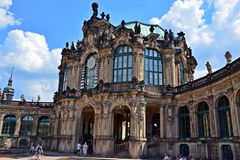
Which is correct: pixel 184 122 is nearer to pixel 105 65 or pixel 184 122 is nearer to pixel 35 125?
pixel 105 65

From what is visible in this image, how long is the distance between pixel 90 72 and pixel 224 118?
17.6 metres

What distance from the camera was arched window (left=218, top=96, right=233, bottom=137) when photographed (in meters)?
19.9

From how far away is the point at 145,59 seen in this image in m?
28.8

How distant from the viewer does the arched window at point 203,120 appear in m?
23.0

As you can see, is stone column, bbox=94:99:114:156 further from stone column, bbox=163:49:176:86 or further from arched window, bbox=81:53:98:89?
stone column, bbox=163:49:176:86

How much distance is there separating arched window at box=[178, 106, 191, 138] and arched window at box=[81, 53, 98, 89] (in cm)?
1126

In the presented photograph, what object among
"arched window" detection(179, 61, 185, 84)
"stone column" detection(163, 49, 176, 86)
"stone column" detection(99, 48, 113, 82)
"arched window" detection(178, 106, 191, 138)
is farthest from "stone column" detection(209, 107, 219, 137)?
"stone column" detection(99, 48, 113, 82)

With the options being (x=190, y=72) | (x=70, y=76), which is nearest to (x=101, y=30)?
(x=70, y=76)

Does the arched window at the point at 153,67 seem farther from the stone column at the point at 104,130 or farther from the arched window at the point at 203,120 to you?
the arched window at the point at 203,120

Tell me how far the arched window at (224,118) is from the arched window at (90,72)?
15420 mm

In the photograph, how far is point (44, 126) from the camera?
4047 centimetres

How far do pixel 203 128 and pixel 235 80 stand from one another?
6862 mm

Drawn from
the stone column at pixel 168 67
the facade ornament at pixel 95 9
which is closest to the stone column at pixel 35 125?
the facade ornament at pixel 95 9

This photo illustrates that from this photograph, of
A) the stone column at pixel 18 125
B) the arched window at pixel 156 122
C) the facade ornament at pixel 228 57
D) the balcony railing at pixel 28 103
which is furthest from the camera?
the balcony railing at pixel 28 103
